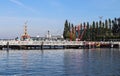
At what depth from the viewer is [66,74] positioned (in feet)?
171

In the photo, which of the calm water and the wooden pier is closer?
the calm water

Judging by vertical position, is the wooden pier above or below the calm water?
above

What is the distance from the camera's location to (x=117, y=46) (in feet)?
626

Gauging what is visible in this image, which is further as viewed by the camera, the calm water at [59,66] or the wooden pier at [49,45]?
the wooden pier at [49,45]

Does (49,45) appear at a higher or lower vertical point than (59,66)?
higher

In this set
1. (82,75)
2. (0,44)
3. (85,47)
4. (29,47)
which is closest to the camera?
(82,75)

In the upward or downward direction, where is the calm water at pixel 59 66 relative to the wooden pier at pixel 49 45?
downward

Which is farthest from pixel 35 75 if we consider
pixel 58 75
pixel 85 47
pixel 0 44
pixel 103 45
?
pixel 103 45

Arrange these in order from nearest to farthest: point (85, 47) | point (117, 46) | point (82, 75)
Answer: point (82, 75)
point (85, 47)
point (117, 46)

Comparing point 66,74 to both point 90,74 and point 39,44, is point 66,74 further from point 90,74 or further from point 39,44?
point 39,44

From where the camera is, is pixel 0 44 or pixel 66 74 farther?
pixel 0 44

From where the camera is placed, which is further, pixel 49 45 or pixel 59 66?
pixel 49 45

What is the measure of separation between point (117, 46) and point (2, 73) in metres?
142

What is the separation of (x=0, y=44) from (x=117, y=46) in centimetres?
6480
